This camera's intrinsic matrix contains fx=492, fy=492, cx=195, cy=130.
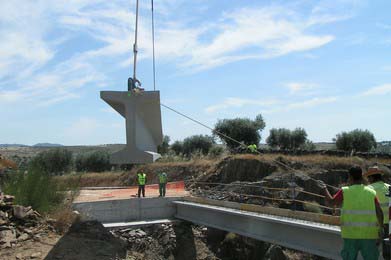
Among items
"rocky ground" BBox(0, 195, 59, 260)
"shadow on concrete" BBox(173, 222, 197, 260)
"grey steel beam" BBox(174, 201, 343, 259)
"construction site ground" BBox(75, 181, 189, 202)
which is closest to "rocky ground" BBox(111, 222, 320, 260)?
"shadow on concrete" BBox(173, 222, 197, 260)

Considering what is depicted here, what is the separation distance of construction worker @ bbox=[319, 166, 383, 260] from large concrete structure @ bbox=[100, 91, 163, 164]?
44.0 ft

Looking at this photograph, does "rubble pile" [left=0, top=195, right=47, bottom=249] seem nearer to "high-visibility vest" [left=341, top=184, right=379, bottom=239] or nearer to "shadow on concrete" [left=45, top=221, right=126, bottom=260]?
"shadow on concrete" [left=45, top=221, right=126, bottom=260]

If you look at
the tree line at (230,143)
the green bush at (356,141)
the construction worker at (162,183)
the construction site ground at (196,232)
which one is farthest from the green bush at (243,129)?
the construction worker at (162,183)

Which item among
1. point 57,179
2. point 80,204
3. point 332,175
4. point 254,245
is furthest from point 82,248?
point 332,175

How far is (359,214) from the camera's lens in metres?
7.00

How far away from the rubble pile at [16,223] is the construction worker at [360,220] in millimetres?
9639

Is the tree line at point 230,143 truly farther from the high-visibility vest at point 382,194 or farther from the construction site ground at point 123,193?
the high-visibility vest at point 382,194

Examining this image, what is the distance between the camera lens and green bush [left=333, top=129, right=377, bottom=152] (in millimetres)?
61469

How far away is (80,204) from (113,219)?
69.4 inches

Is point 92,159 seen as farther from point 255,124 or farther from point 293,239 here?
point 293,239

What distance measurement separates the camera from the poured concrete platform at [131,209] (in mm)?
21453

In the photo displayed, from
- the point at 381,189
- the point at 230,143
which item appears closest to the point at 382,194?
the point at 381,189

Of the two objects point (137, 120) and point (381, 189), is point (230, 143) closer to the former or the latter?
point (137, 120)

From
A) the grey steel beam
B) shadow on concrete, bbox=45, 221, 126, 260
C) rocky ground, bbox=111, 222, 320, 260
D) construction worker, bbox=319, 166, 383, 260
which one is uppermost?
construction worker, bbox=319, 166, 383, 260
